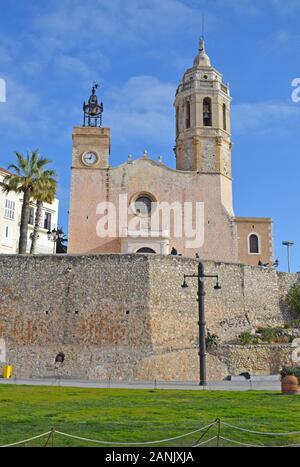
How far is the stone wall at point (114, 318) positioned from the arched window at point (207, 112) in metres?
15.5

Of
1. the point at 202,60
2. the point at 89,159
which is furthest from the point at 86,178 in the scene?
the point at 202,60

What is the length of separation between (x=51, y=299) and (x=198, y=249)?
13778mm

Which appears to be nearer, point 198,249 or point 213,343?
point 213,343

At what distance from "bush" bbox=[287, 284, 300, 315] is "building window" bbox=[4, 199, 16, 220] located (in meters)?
29.1

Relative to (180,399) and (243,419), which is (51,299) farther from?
(243,419)

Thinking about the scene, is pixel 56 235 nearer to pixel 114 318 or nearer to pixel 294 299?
pixel 114 318

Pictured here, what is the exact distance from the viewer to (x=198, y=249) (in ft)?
133

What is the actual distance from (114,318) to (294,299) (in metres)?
11.9

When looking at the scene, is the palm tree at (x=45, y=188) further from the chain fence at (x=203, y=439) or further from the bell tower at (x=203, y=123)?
the chain fence at (x=203, y=439)

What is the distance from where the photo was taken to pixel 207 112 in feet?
146

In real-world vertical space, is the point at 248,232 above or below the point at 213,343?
above

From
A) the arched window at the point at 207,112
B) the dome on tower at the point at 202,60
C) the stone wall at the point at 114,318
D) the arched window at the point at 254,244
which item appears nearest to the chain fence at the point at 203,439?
the stone wall at the point at 114,318

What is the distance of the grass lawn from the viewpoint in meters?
11.1
